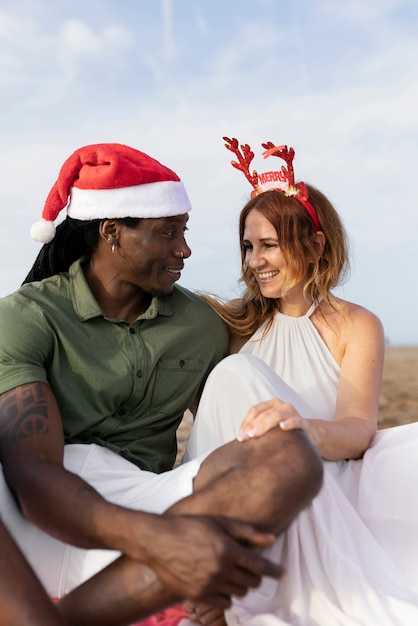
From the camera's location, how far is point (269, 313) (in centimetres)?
498

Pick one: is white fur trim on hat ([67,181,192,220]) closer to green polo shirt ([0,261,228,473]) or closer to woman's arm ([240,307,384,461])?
green polo shirt ([0,261,228,473])

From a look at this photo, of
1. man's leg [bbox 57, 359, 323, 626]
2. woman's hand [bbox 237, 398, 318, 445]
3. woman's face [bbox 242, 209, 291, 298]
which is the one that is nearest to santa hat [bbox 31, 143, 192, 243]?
woman's face [bbox 242, 209, 291, 298]

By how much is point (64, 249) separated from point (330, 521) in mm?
2081

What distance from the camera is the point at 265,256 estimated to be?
15.6ft

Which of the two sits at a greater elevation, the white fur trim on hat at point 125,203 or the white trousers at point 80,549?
the white fur trim on hat at point 125,203

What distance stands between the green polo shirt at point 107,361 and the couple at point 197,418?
0.03ft

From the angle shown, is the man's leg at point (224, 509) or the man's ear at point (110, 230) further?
the man's ear at point (110, 230)

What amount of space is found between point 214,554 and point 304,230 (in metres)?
2.70

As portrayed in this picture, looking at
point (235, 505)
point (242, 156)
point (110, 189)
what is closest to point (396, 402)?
point (242, 156)

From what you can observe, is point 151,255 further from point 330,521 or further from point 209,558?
point 209,558

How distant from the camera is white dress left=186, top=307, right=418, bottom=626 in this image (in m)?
3.11

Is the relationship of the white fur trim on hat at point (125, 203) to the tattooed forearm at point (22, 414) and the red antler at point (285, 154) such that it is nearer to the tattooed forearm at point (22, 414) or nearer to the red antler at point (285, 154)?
the red antler at point (285, 154)

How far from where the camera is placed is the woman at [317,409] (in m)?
3.13

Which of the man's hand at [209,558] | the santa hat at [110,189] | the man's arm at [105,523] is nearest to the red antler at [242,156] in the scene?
the santa hat at [110,189]
